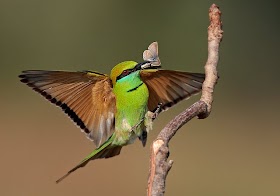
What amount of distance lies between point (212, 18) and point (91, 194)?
2744 mm

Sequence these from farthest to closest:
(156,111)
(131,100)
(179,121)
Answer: (131,100)
(156,111)
(179,121)

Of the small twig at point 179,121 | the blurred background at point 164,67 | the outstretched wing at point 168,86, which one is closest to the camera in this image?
the small twig at point 179,121

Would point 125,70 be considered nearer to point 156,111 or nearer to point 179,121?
point 156,111

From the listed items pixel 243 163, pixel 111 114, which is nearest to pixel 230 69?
pixel 243 163

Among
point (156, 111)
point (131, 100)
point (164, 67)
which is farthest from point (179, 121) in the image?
point (164, 67)

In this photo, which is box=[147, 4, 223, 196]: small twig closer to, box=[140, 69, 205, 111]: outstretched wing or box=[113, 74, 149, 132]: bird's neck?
box=[140, 69, 205, 111]: outstretched wing

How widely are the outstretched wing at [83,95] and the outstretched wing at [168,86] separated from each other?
3.6 inches

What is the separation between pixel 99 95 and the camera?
5.50 feet

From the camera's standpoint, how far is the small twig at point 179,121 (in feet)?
2.98

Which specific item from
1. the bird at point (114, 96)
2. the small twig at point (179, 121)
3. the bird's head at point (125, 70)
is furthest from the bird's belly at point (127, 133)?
the small twig at point (179, 121)

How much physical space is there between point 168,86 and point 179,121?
2.03ft

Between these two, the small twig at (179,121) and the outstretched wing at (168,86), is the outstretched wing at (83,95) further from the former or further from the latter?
the small twig at (179,121)

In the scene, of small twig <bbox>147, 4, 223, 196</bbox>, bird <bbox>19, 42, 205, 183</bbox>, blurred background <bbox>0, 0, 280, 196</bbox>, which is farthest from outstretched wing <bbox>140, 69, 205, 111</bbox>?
blurred background <bbox>0, 0, 280, 196</bbox>

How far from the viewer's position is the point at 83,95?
5.45 ft
